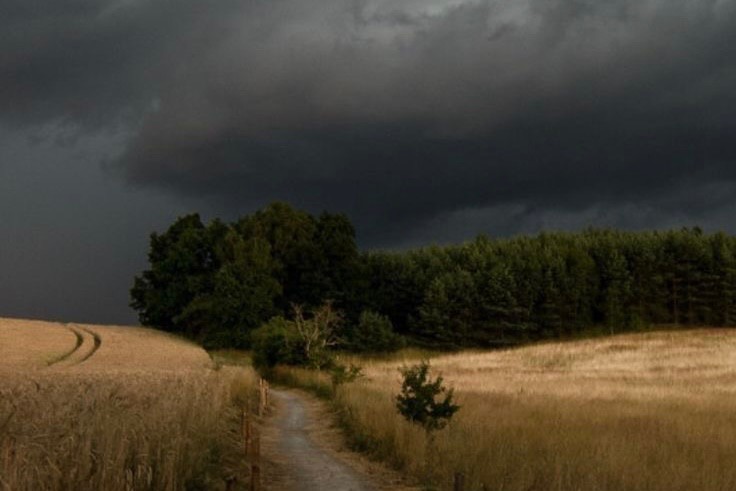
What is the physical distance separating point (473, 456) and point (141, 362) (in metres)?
37.7

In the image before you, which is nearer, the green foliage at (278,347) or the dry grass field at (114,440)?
the dry grass field at (114,440)

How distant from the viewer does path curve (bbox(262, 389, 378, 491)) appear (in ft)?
53.3

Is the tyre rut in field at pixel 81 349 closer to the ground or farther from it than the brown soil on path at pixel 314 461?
farther from it

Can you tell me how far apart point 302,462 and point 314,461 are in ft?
0.94

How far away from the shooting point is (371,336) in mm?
89625

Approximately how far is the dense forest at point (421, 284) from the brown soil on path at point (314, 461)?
57773 mm

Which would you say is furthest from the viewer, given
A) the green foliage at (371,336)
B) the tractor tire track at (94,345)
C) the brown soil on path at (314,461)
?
the green foliage at (371,336)

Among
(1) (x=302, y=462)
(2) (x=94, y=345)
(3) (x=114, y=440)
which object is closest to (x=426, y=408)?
(1) (x=302, y=462)

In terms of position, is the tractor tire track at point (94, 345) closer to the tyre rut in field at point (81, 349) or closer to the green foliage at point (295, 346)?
the tyre rut in field at point (81, 349)

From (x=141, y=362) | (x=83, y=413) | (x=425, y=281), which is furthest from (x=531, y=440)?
(x=425, y=281)

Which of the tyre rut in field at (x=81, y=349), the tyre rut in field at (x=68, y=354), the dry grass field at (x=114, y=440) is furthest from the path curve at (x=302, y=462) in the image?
the tyre rut in field at (x=68, y=354)

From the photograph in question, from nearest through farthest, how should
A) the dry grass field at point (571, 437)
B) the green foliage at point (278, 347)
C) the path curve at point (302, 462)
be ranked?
the dry grass field at point (571, 437) < the path curve at point (302, 462) < the green foliage at point (278, 347)

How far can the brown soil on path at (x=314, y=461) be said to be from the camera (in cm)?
1636

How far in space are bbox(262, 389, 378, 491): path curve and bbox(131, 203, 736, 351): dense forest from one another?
190 ft
